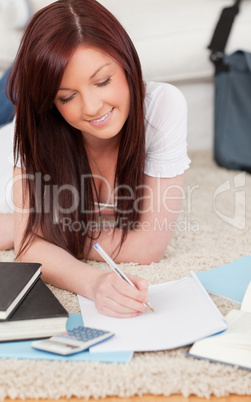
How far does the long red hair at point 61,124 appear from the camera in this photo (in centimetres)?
97

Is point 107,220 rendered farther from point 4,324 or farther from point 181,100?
point 4,324

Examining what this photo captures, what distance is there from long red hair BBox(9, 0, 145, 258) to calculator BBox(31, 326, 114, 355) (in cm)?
37

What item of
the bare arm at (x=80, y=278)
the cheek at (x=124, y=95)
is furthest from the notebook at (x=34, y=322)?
the cheek at (x=124, y=95)

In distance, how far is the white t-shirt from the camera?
3.85 ft

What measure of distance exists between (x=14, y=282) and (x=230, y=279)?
17.5 inches

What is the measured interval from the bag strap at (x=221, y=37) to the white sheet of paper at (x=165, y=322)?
155 centimetres

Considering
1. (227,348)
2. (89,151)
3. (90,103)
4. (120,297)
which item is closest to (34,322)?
(120,297)

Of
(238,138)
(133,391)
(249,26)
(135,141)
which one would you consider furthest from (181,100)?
(249,26)

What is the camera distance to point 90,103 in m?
0.98

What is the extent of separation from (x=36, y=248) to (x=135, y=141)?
12.4 inches

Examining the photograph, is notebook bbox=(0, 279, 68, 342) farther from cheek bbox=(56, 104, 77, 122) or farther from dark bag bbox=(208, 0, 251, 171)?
dark bag bbox=(208, 0, 251, 171)

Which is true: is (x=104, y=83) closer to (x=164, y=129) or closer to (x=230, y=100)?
(x=164, y=129)

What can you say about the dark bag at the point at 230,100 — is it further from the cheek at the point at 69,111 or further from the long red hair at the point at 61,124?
the cheek at the point at 69,111

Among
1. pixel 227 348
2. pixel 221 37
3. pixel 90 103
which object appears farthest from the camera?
pixel 221 37
